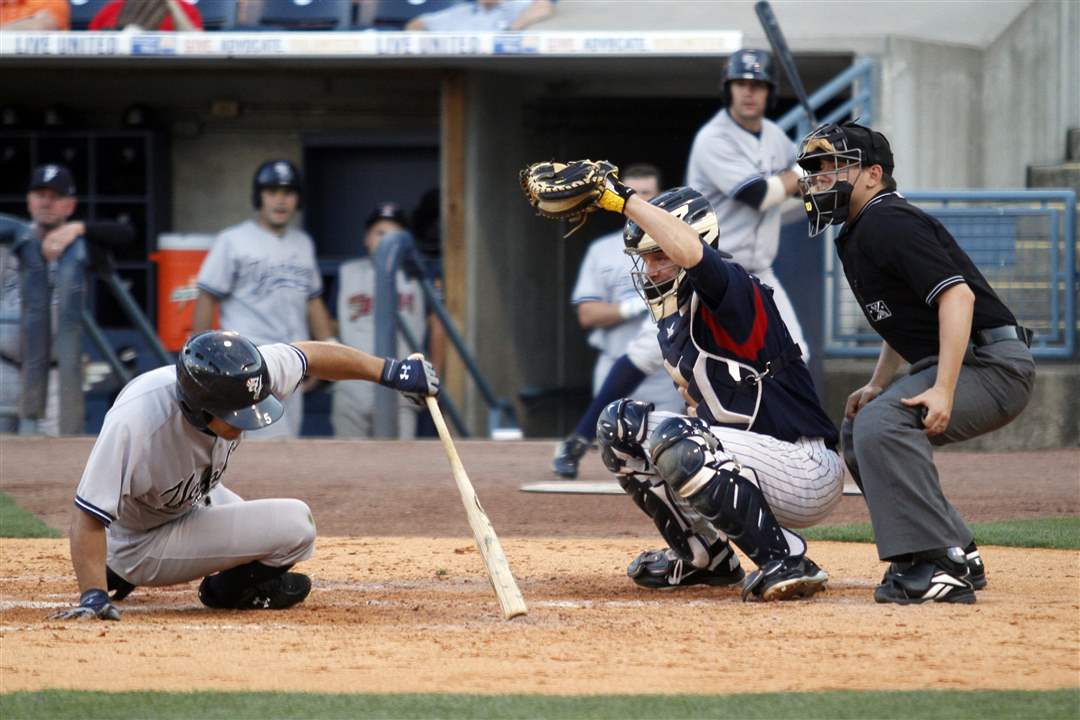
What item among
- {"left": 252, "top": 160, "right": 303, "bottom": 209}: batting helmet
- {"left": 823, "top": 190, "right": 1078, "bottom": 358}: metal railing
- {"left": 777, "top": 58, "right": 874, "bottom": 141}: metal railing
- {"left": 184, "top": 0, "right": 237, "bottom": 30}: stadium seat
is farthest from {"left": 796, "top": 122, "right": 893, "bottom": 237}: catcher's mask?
{"left": 184, "top": 0, "right": 237, "bottom": 30}: stadium seat

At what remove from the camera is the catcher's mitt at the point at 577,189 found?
474 centimetres

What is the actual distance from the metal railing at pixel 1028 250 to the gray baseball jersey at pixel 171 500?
19.1 ft

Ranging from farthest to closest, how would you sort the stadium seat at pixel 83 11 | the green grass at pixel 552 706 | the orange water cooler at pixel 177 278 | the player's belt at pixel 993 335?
the stadium seat at pixel 83 11 → the orange water cooler at pixel 177 278 → the player's belt at pixel 993 335 → the green grass at pixel 552 706

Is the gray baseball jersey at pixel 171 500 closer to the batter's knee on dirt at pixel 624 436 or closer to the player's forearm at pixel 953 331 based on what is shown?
the batter's knee on dirt at pixel 624 436

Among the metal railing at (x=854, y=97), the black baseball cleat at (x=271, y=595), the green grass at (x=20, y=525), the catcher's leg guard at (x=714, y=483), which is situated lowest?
the green grass at (x=20, y=525)

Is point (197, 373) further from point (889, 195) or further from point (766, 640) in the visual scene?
point (889, 195)

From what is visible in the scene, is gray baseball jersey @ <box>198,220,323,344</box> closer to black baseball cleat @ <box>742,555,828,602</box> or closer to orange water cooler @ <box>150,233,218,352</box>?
orange water cooler @ <box>150,233,218,352</box>

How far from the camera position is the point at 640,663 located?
4.05m

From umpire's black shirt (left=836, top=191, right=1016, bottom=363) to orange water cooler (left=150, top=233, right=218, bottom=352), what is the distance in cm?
709

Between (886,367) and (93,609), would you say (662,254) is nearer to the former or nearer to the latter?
(886,367)

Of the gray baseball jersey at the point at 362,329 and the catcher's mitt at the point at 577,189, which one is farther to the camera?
the gray baseball jersey at the point at 362,329

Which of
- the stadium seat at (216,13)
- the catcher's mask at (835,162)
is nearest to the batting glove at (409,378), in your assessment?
the catcher's mask at (835,162)

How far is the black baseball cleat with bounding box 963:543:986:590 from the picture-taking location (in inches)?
192

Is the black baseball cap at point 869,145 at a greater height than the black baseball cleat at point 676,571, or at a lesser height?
greater
